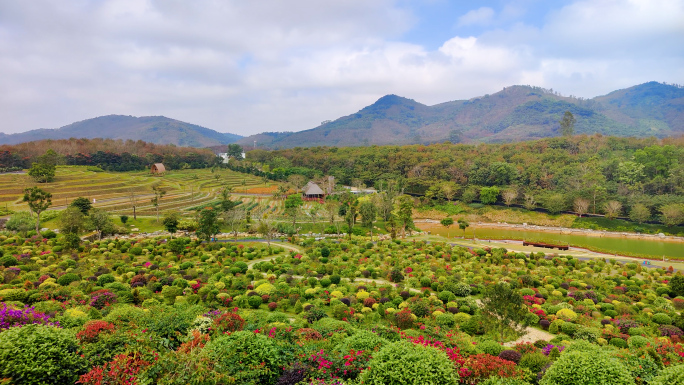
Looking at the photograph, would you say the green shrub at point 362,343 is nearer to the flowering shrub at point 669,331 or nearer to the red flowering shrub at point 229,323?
the red flowering shrub at point 229,323

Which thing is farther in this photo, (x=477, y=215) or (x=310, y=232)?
(x=477, y=215)

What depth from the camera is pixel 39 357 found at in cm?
728

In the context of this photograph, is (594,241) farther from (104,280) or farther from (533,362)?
(104,280)

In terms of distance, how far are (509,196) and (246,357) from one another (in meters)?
55.5

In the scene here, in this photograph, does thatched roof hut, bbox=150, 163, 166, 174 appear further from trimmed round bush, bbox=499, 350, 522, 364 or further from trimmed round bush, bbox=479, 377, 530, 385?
trimmed round bush, bbox=479, 377, 530, 385

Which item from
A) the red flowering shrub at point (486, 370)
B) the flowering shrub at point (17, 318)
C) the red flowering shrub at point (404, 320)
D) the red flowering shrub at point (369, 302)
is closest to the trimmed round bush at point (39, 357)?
the flowering shrub at point (17, 318)

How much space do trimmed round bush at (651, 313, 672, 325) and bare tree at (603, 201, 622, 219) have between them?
3922 cm

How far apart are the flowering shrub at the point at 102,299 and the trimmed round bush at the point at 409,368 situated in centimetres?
1334

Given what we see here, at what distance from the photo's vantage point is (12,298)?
1535 cm

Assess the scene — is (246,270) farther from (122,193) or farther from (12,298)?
(122,193)

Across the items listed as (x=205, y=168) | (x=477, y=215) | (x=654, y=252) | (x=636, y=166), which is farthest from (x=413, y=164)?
(x=205, y=168)

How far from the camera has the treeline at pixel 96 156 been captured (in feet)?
219

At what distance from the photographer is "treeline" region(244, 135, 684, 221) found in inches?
2010

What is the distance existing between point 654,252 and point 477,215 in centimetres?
2202
